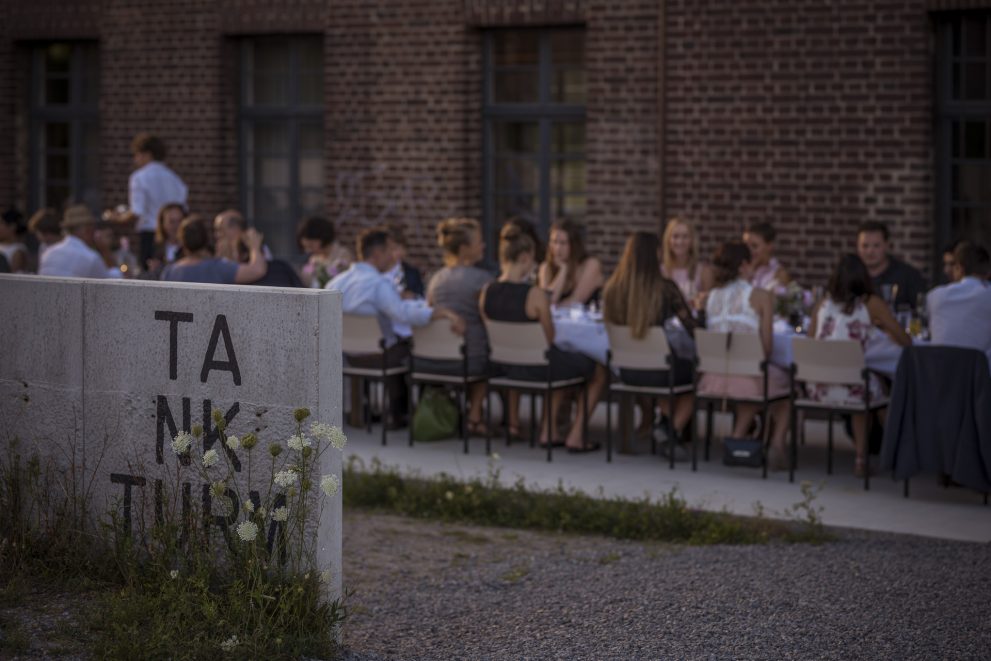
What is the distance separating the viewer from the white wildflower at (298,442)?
5.81m

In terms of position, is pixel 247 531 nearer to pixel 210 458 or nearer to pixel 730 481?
pixel 210 458

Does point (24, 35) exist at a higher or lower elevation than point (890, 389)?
higher

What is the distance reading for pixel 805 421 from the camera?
11953 millimetres

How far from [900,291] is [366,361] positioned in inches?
145

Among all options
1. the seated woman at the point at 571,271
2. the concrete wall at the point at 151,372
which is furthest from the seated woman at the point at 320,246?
the concrete wall at the point at 151,372

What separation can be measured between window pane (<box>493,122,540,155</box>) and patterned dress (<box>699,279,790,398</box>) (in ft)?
16.3

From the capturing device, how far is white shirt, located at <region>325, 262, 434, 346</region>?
1104 centimetres

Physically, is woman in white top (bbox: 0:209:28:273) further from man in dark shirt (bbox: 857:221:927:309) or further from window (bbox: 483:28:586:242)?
man in dark shirt (bbox: 857:221:927:309)

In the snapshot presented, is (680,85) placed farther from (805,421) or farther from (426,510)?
(426,510)

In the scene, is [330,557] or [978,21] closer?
[330,557]

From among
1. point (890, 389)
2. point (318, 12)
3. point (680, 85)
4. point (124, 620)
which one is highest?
point (318, 12)

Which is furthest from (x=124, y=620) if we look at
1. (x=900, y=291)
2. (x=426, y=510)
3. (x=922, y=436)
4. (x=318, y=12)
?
(x=318, y=12)

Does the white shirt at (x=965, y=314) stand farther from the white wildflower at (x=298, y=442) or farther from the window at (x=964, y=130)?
the white wildflower at (x=298, y=442)

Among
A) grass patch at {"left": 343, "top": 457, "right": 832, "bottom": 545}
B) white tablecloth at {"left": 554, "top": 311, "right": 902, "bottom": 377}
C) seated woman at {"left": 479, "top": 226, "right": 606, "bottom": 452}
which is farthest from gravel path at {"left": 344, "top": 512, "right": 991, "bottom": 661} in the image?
seated woman at {"left": 479, "top": 226, "right": 606, "bottom": 452}
